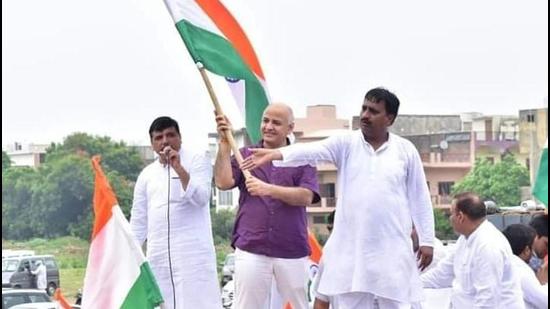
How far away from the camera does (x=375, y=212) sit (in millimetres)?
7445

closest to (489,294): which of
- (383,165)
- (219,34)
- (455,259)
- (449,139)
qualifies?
(455,259)

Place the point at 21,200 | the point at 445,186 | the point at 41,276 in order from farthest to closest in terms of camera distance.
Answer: the point at 445,186 → the point at 21,200 → the point at 41,276

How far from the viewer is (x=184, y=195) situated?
27.5ft

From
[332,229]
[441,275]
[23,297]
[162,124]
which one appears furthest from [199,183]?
[23,297]

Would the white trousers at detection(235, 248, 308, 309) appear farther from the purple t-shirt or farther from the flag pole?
the flag pole

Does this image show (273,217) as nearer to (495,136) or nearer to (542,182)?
(542,182)

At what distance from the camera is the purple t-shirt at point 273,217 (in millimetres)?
8148

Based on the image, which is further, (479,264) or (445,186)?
(445,186)

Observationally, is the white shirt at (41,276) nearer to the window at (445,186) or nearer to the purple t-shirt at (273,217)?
the window at (445,186)

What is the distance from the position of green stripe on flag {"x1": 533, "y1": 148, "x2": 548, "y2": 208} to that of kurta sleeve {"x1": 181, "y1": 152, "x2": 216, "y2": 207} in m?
2.33

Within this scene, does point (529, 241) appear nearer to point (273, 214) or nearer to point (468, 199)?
point (468, 199)

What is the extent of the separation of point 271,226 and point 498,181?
189 ft

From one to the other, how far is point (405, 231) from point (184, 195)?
149 centimetres

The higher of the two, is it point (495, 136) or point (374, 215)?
point (495, 136)
